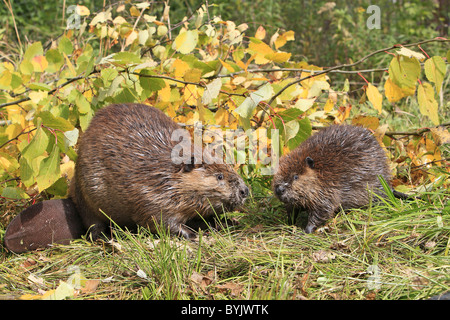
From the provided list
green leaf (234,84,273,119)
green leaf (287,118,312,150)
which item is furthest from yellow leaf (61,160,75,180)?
green leaf (287,118,312,150)

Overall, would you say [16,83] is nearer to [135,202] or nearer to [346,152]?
[135,202]

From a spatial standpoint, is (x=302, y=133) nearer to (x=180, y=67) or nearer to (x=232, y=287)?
(x=180, y=67)

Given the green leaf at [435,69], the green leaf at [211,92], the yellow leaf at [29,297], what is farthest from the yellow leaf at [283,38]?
the yellow leaf at [29,297]

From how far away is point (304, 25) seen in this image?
757 cm

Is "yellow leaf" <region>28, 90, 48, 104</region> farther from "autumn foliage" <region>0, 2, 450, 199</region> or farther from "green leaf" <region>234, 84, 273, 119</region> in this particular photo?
"green leaf" <region>234, 84, 273, 119</region>

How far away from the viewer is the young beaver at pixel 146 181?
3.17 meters

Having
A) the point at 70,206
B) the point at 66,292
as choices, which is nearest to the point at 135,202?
the point at 70,206

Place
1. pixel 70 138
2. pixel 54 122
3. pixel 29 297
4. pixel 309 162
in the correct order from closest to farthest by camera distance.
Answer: pixel 29 297
pixel 54 122
pixel 70 138
pixel 309 162

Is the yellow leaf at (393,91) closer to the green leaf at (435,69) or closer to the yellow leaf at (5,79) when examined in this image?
the green leaf at (435,69)

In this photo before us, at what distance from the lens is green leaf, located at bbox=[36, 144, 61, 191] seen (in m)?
2.84

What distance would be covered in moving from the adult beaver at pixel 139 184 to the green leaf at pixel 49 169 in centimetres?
38

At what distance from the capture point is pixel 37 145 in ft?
8.84

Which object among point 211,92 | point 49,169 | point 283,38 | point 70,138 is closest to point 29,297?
point 49,169

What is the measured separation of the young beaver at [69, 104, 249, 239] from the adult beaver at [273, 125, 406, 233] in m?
0.34
